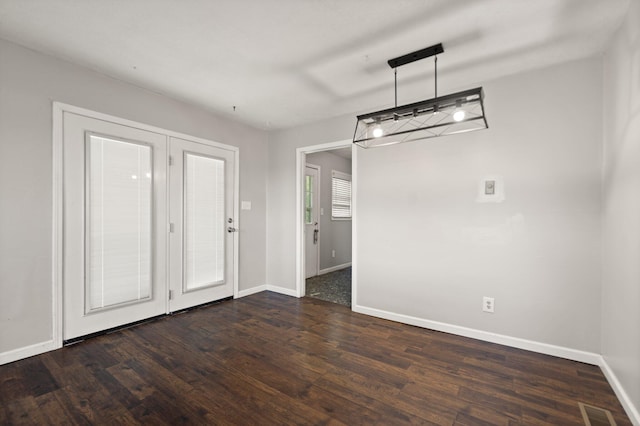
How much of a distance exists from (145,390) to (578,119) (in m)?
4.11

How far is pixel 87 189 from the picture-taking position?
2.75 metres

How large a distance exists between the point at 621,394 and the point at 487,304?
3.41 ft

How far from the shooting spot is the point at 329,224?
6141 mm

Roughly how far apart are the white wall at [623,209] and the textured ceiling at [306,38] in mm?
281

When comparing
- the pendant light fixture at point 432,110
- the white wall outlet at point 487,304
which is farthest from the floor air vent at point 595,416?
the pendant light fixture at point 432,110

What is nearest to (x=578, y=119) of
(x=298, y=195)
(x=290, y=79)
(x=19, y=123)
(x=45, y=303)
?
(x=290, y=79)

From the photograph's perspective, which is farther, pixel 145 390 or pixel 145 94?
pixel 145 94

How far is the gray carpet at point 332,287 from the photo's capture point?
14.0 ft

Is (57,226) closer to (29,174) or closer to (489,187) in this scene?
(29,174)

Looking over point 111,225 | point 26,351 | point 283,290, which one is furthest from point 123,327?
point 283,290

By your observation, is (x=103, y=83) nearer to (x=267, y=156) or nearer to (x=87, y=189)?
(x=87, y=189)

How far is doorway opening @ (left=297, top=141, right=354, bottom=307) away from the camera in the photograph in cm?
516

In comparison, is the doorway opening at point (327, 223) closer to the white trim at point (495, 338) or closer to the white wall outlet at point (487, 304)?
the white trim at point (495, 338)

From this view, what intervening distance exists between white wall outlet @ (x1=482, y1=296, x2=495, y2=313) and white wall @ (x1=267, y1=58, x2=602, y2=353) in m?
0.05
